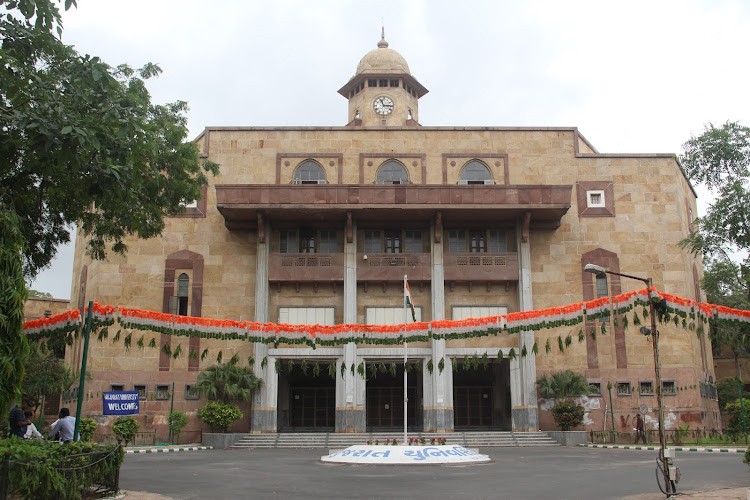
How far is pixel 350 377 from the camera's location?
1439 inches

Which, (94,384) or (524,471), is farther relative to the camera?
(94,384)

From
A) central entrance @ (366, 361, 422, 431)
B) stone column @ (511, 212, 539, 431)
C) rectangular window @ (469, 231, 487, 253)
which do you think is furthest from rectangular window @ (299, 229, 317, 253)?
stone column @ (511, 212, 539, 431)

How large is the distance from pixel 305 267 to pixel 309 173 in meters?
5.61

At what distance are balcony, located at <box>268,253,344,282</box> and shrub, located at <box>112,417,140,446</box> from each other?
970 cm

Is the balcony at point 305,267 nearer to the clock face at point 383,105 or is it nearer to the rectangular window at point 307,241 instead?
the rectangular window at point 307,241

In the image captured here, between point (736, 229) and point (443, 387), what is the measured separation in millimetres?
15737

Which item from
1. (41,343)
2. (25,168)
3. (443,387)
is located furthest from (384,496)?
(443,387)

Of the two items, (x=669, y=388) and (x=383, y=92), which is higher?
(x=383, y=92)

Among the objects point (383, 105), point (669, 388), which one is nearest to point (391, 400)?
point (669, 388)

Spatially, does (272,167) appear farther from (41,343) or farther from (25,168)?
(25,168)

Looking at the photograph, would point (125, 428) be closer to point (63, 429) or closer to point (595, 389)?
point (63, 429)

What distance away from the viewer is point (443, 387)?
36.5 m

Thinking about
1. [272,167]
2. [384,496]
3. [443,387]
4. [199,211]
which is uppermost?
[272,167]

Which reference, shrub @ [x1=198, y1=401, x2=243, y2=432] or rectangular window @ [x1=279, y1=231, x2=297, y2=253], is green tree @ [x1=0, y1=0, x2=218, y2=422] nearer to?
shrub @ [x1=198, y1=401, x2=243, y2=432]
